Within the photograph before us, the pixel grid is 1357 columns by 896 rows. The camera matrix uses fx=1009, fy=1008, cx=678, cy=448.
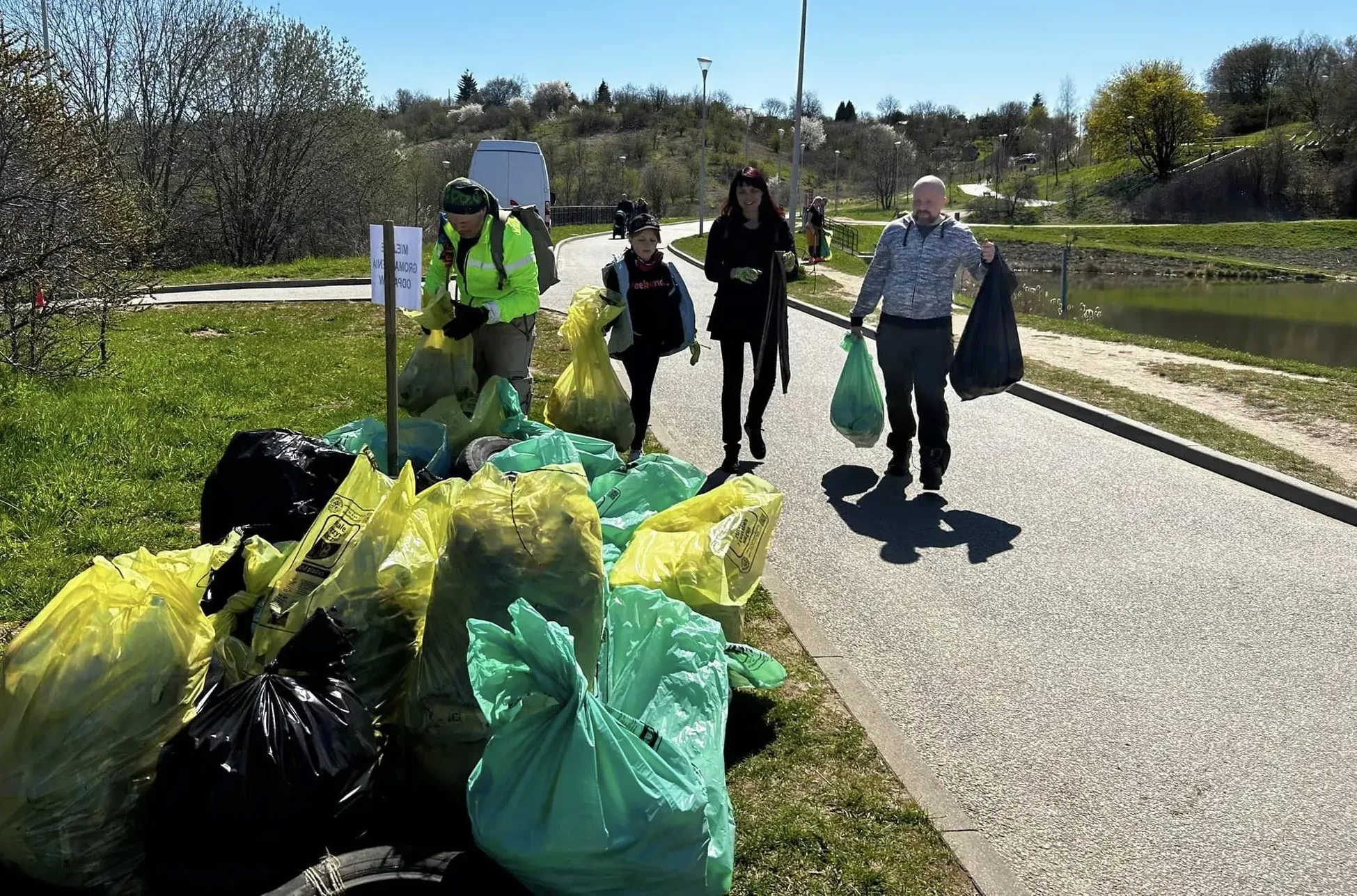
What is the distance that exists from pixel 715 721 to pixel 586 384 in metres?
3.46

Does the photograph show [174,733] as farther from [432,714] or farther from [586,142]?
[586,142]

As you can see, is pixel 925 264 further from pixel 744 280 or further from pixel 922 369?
pixel 744 280

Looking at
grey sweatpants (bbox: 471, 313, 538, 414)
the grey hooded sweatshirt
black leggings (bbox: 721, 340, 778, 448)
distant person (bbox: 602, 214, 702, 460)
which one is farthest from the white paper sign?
the grey hooded sweatshirt

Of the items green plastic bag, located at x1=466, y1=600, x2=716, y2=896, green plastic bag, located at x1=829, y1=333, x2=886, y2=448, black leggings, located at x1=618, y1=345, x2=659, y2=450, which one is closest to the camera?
green plastic bag, located at x1=466, y1=600, x2=716, y2=896

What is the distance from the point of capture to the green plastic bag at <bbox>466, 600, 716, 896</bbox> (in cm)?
214

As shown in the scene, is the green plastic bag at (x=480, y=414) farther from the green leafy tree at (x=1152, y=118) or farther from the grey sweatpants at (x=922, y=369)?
the green leafy tree at (x=1152, y=118)

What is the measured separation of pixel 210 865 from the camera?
2.16 m

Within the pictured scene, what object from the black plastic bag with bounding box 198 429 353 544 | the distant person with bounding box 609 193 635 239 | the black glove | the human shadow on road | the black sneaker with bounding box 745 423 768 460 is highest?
the distant person with bounding box 609 193 635 239

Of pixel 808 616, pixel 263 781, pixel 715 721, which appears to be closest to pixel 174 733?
pixel 263 781

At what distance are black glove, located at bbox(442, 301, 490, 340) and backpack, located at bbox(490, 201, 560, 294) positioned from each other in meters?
Result: 0.23

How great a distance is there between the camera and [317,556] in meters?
2.95

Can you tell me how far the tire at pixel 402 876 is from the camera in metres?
2.15

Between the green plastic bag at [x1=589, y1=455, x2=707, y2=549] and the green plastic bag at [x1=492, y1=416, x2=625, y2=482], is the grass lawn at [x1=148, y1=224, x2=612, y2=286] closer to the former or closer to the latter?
the green plastic bag at [x1=492, y1=416, x2=625, y2=482]

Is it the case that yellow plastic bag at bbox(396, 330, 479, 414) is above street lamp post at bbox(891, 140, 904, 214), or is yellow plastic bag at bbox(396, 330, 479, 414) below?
below
